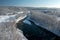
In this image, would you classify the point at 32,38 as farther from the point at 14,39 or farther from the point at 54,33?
the point at 14,39

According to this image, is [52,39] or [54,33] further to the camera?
[54,33]

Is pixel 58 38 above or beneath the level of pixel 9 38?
beneath

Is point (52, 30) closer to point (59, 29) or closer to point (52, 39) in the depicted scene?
point (59, 29)

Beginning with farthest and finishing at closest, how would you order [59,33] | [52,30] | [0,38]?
[52,30] < [59,33] < [0,38]

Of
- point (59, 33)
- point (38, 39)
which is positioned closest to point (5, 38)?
point (38, 39)

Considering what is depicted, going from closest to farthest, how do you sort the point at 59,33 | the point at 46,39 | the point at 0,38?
the point at 0,38
the point at 46,39
the point at 59,33

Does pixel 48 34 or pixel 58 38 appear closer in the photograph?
pixel 58 38

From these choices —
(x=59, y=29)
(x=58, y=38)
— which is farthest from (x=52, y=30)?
(x=58, y=38)

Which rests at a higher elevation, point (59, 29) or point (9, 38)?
point (9, 38)

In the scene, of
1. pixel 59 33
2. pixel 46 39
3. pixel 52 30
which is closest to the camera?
pixel 46 39
